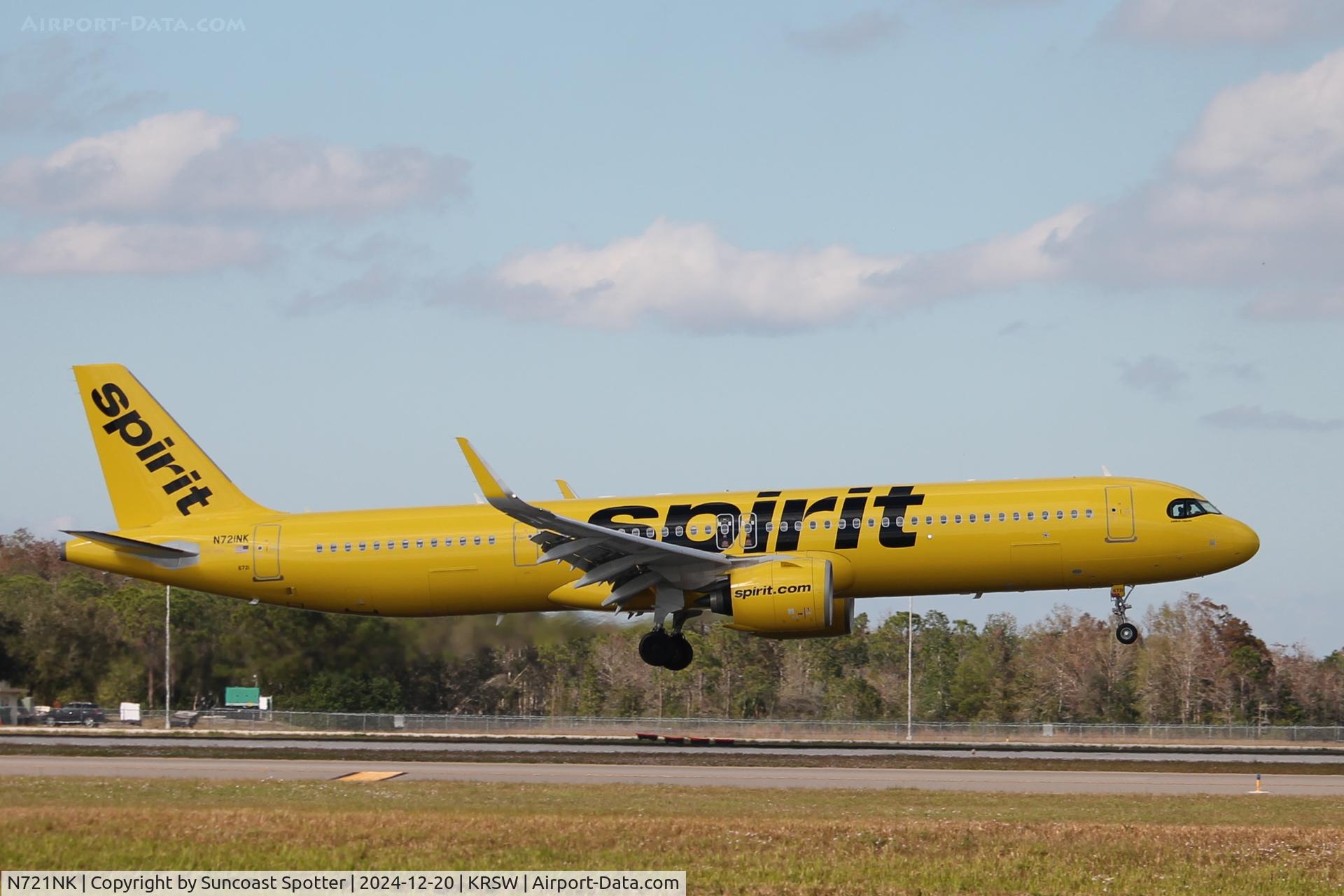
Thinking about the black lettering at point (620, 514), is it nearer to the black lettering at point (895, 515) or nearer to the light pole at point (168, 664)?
the black lettering at point (895, 515)

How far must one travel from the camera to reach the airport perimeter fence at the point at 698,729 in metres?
54.3

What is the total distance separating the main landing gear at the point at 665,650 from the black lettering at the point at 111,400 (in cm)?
Answer: 1685

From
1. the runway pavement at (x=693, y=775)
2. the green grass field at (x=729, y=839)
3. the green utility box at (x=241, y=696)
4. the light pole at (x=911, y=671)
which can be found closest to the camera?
the green grass field at (x=729, y=839)

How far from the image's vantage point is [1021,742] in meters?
59.6

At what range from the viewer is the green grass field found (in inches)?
806

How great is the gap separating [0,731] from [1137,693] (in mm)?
50720

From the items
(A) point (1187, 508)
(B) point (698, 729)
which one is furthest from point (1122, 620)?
(B) point (698, 729)

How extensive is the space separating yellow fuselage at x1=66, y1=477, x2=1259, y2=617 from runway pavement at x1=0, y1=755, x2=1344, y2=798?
4724 millimetres

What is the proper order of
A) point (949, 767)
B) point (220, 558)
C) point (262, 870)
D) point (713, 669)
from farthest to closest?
point (713, 669)
point (220, 558)
point (949, 767)
point (262, 870)

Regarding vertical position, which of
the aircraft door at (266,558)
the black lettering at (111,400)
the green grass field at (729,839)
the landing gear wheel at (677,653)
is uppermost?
the black lettering at (111,400)

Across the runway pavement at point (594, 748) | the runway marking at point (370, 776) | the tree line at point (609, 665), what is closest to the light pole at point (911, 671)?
the tree line at point (609, 665)

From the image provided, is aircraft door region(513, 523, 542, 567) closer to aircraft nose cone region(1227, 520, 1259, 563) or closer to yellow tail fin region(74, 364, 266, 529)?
yellow tail fin region(74, 364, 266, 529)

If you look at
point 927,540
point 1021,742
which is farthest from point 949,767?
point 1021,742

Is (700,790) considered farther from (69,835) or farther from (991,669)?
(991,669)
